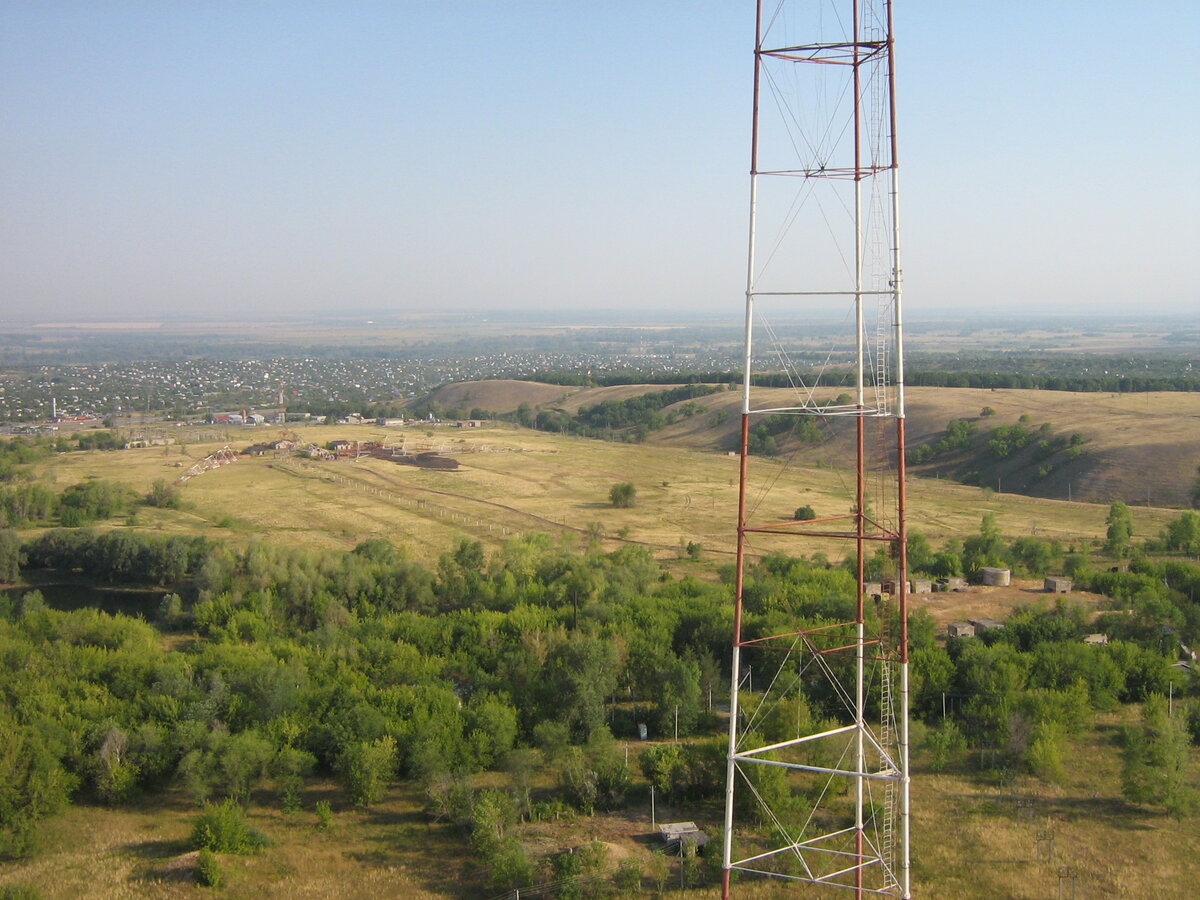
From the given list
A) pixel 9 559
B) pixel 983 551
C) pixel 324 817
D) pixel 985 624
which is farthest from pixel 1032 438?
pixel 9 559

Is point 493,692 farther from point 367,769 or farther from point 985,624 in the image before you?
point 985,624

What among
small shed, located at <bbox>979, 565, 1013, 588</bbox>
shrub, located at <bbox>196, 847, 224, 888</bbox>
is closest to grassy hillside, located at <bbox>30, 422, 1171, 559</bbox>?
small shed, located at <bbox>979, 565, 1013, 588</bbox>

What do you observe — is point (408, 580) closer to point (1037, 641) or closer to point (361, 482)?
point (1037, 641)

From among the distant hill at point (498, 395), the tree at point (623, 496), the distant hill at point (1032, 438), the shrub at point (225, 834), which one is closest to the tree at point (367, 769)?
the shrub at point (225, 834)

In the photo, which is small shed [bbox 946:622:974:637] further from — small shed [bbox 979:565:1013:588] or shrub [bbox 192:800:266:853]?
shrub [bbox 192:800:266:853]

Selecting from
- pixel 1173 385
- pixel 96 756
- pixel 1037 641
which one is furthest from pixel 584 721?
pixel 1173 385

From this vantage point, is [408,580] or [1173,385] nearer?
[408,580]

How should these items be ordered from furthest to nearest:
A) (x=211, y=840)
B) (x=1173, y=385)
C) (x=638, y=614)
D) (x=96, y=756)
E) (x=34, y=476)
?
(x=1173, y=385) → (x=34, y=476) → (x=638, y=614) → (x=96, y=756) → (x=211, y=840)

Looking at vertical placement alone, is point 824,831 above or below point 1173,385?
below
